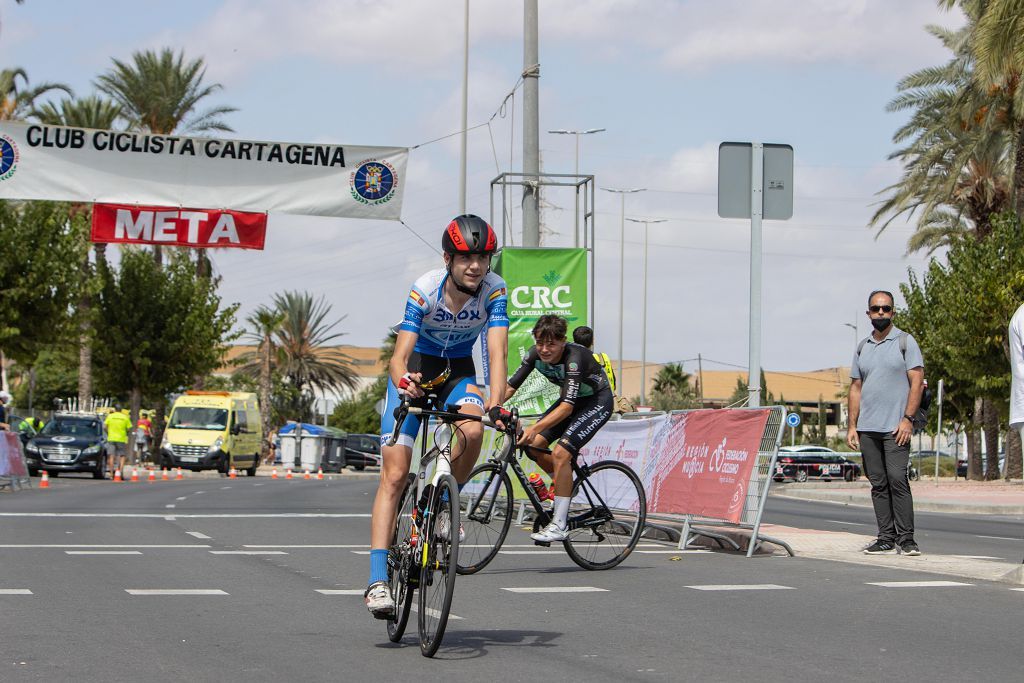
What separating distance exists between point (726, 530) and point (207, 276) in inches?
1730

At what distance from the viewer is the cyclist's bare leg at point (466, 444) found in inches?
257

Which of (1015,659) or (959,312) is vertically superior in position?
(959,312)

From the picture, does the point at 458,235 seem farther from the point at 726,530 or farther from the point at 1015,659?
the point at 726,530

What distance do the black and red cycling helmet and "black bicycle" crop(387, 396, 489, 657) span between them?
71cm

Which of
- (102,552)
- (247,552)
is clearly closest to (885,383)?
(247,552)

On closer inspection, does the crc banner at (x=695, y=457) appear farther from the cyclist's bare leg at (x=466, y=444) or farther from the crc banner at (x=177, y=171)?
the crc banner at (x=177, y=171)

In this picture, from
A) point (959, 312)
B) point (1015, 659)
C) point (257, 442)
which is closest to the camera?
point (1015, 659)

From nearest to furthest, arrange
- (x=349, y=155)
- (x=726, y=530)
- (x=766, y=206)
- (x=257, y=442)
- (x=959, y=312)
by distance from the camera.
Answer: (x=726, y=530), (x=766, y=206), (x=349, y=155), (x=959, y=312), (x=257, y=442)

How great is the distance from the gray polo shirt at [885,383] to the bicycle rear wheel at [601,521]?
78.9 inches

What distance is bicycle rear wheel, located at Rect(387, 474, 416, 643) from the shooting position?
250 inches

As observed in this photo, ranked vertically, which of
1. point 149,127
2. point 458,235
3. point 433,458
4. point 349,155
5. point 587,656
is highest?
point 149,127

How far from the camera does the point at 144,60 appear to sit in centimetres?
4753

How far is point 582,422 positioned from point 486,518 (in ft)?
3.53

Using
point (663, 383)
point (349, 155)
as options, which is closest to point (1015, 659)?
point (349, 155)
